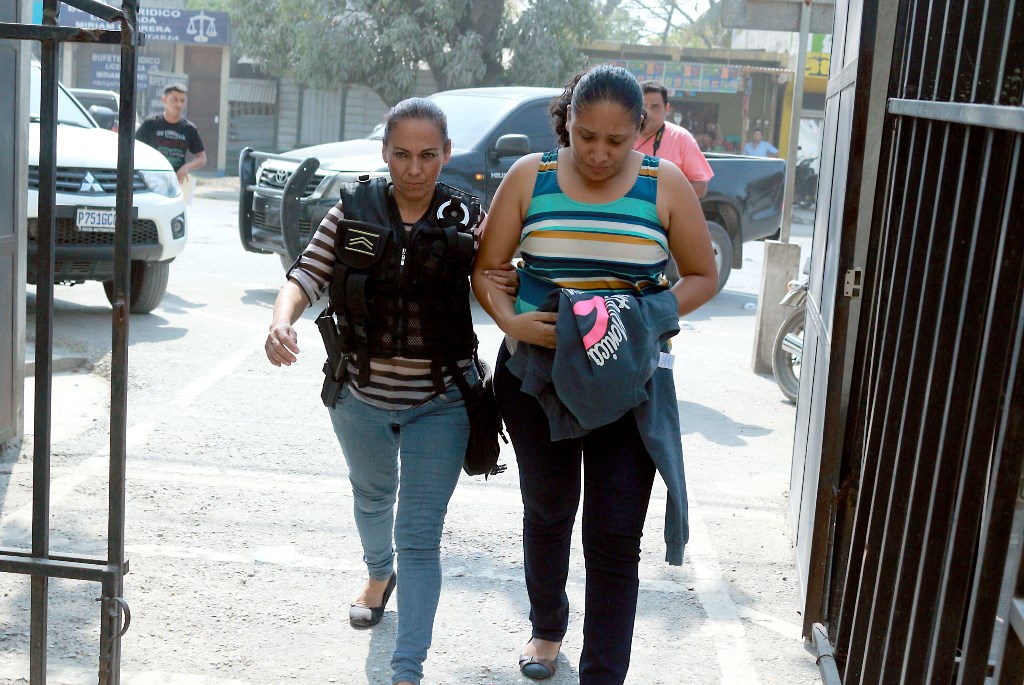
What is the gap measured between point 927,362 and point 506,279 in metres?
1.20

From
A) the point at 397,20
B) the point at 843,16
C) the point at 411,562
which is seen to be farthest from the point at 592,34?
the point at 411,562

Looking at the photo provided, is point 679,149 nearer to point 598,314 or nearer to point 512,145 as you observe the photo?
point 512,145

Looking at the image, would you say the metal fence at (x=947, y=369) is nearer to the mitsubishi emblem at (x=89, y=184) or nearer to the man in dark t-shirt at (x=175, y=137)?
the mitsubishi emblem at (x=89, y=184)

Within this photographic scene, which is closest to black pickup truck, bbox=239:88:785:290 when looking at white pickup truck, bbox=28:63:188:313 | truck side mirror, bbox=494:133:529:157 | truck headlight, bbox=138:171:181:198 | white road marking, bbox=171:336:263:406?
truck side mirror, bbox=494:133:529:157

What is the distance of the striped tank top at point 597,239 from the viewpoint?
10.7 feet

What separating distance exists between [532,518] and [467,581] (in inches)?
42.6

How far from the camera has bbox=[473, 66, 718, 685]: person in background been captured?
10.7ft

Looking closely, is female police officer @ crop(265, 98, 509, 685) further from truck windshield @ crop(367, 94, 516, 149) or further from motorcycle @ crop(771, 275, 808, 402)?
truck windshield @ crop(367, 94, 516, 149)

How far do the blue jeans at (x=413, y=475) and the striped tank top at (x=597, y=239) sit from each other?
19.0 inches

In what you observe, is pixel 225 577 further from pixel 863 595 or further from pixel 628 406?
pixel 863 595

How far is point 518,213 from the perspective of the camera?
3.35 m

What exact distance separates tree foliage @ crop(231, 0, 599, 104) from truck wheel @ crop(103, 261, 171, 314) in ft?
56.8

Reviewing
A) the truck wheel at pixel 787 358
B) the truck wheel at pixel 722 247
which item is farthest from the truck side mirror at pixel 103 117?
the truck wheel at pixel 787 358

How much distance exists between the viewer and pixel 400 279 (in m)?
3.44
